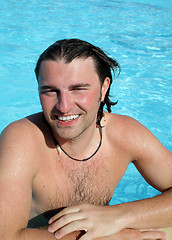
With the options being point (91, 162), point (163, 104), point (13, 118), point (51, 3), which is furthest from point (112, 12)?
point (91, 162)

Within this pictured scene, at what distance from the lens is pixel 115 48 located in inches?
316

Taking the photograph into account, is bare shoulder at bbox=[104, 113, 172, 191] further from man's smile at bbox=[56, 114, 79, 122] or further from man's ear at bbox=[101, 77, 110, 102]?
man's smile at bbox=[56, 114, 79, 122]

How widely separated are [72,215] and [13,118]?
372 cm

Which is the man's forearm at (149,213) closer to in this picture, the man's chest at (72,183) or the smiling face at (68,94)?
the man's chest at (72,183)

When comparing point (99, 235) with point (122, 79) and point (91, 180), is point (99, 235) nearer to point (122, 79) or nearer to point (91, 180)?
point (91, 180)

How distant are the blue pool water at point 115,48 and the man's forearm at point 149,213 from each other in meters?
1.73

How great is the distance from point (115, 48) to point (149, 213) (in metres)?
6.08

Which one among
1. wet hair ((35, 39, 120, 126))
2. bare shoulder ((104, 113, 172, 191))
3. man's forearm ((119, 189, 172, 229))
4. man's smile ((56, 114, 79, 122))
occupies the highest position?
wet hair ((35, 39, 120, 126))

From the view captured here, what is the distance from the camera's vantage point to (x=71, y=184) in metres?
2.51

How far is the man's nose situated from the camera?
211 centimetres

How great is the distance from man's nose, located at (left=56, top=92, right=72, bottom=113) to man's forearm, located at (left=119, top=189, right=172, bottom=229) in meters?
0.81

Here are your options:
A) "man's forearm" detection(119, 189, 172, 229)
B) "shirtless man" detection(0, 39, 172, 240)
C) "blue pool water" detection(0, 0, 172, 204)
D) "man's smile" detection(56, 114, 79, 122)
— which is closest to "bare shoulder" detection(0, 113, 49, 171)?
"shirtless man" detection(0, 39, 172, 240)

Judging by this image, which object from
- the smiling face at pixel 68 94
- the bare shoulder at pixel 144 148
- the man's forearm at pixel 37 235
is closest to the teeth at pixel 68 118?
the smiling face at pixel 68 94

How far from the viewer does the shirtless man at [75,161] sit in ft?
6.90
